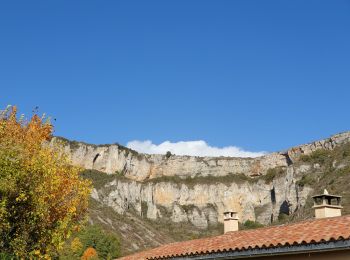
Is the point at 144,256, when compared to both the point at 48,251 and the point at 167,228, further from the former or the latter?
the point at 167,228

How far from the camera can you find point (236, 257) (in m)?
15.6

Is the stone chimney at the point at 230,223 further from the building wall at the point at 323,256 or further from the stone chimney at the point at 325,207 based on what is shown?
the building wall at the point at 323,256

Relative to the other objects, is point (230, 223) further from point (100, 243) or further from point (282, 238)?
point (100, 243)

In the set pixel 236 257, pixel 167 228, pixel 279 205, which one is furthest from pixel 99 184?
pixel 236 257

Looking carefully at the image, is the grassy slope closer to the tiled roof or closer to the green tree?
the green tree

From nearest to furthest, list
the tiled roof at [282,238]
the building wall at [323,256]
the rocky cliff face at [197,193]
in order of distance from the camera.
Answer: the building wall at [323,256] → the tiled roof at [282,238] → the rocky cliff face at [197,193]

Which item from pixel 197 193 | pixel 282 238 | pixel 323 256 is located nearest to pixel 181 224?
pixel 197 193

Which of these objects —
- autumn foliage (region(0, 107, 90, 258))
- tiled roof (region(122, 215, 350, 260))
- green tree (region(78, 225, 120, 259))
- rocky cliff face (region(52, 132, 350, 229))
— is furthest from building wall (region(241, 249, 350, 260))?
rocky cliff face (region(52, 132, 350, 229))

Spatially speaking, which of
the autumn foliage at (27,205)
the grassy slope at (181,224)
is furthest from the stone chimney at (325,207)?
the grassy slope at (181,224)

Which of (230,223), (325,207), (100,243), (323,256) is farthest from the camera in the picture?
(100,243)

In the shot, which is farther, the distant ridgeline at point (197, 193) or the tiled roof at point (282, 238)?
the distant ridgeline at point (197, 193)

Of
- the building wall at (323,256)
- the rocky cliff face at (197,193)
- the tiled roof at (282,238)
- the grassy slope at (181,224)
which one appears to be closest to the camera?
the building wall at (323,256)

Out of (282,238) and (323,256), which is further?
(282,238)

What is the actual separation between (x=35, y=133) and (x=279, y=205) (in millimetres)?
166503
